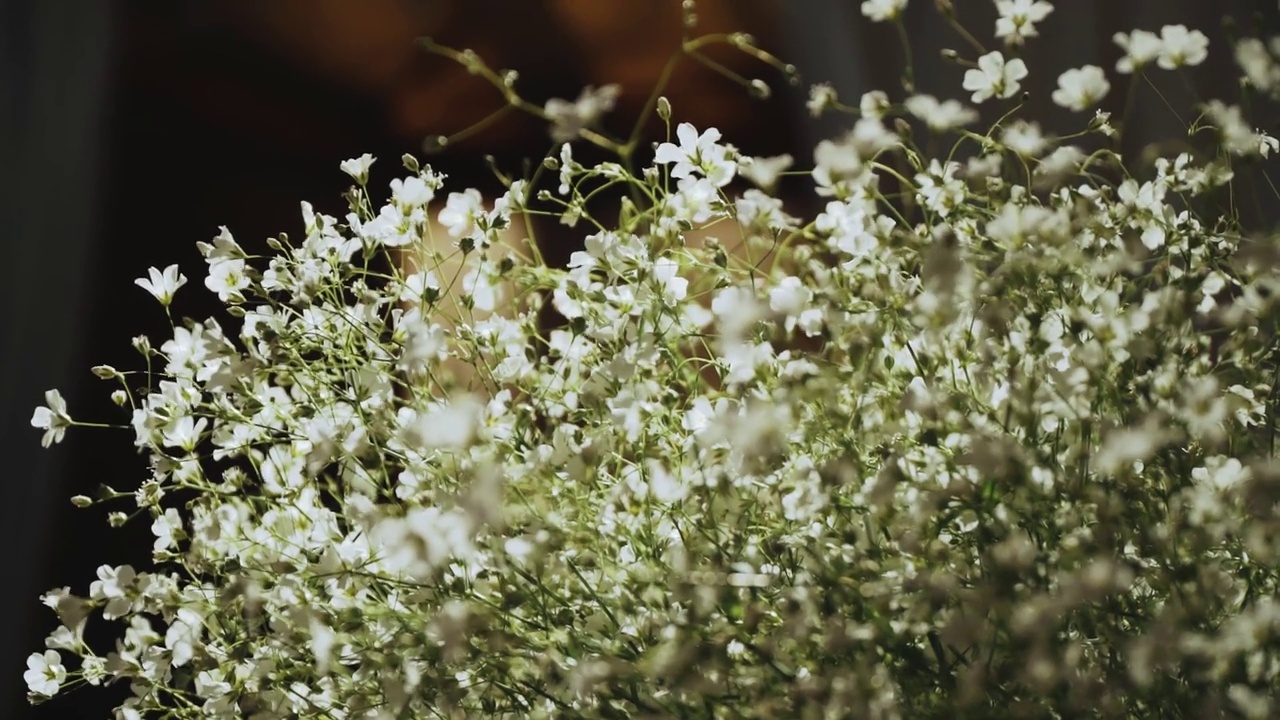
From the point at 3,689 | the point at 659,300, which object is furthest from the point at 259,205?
the point at 659,300

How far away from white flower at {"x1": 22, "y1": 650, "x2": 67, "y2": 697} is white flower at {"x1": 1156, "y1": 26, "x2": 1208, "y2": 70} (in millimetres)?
597

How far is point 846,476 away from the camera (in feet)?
1.54

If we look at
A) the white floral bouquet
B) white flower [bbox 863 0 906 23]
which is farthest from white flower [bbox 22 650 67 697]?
white flower [bbox 863 0 906 23]

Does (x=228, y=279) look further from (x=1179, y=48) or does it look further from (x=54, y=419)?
(x=1179, y=48)

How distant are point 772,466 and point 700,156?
0.59 ft

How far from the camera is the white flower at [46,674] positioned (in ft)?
2.08

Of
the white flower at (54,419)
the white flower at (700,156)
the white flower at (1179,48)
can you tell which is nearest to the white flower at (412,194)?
the white flower at (700,156)

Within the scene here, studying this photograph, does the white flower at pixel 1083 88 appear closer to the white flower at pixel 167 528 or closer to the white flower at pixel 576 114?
the white flower at pixel 576 114

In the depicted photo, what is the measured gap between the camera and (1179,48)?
524mm

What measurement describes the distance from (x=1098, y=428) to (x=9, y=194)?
1.45 m

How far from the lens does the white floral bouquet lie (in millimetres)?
423

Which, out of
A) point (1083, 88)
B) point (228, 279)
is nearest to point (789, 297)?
point (1083, 88)

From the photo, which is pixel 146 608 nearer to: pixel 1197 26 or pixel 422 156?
pixel 1197 26

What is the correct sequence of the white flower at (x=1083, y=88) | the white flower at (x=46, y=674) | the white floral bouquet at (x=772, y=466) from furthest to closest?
the white flower at (x=46, y=674) → the white flower at (x=1083, y=88) → the white floral bouquet at (x=772, y=466)
